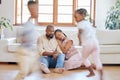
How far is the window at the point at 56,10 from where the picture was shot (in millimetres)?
7473

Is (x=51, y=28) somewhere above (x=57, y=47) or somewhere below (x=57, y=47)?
above

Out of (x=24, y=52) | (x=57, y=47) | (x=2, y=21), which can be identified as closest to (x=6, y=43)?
(x=2, y=21)

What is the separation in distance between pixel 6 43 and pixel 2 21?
82cm

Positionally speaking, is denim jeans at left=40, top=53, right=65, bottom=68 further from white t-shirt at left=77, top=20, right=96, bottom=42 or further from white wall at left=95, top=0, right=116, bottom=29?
white wall at left=95, top=0, right=116, bottom=29

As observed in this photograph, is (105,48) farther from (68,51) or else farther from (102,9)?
(102,9)

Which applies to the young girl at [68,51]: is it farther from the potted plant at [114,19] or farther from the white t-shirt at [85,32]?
the potted plant at [114,19]

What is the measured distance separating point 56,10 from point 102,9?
48.8 inches

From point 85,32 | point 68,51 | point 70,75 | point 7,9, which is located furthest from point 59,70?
point 7,9

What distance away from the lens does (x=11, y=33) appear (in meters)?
7.03

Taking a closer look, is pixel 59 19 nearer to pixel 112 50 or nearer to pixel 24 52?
pixel 112 50

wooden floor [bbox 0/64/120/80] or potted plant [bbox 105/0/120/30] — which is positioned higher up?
potted plant [bbox 105/0/120/30]

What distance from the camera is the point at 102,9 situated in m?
7.25

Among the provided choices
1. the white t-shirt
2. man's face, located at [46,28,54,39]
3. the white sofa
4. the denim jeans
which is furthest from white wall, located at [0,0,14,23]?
the white t-shirt

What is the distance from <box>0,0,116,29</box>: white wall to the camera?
7.21 meters
